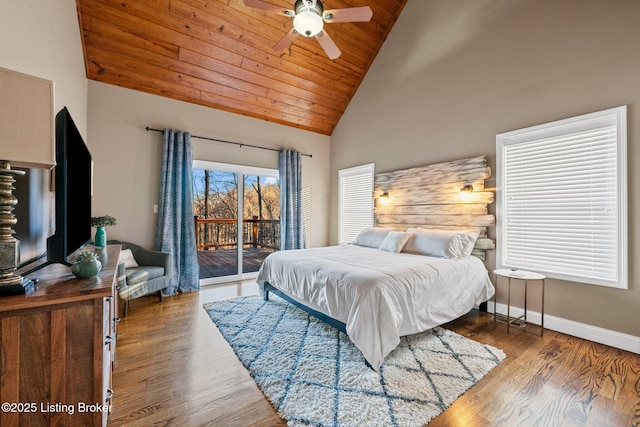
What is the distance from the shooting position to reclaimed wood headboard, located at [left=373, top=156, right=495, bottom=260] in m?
3.44

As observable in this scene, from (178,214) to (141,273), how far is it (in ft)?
3.48

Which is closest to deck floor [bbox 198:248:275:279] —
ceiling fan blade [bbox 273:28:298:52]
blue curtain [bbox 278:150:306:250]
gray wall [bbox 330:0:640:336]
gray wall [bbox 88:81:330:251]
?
blue curtain [bbox 278:150:306:250]

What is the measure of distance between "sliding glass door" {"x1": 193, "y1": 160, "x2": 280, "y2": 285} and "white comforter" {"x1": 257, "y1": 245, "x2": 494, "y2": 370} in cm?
175

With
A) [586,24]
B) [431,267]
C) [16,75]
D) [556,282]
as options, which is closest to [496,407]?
[431,267]

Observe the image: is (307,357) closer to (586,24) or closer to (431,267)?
(431,267)

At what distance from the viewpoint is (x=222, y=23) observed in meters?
3.56

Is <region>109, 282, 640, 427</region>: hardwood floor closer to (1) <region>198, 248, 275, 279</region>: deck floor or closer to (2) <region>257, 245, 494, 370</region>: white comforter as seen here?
(2) <region>257, 245, 494, 370</region>: white comforter

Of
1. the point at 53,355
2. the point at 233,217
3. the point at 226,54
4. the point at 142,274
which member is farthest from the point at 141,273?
the point at 226,54

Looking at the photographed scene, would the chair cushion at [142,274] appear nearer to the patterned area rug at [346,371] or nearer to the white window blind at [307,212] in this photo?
the patterned area rug at [346,371]

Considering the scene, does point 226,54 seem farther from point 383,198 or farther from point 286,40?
point 383,198

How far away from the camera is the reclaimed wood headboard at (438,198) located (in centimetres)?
344

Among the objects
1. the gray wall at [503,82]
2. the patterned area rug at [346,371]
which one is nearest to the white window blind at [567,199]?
the gray wall at [503,82]

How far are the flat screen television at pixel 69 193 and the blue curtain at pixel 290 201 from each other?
125 inches

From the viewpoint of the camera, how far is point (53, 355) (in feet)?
3.50
